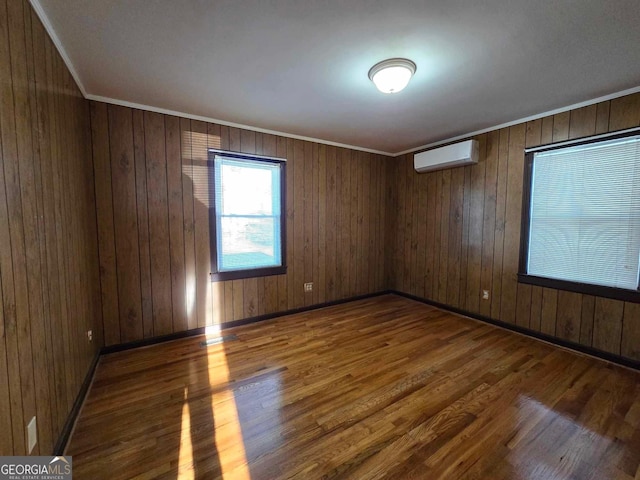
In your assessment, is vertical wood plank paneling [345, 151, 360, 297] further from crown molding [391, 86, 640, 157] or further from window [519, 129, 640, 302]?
window [519, 129, 640, 302]

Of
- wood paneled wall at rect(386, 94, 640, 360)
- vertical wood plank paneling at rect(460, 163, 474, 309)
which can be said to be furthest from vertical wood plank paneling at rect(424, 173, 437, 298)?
vertical wood plank paneling at rect(460, 163, 474, 309)

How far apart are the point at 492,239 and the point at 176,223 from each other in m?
Answer: 3.80

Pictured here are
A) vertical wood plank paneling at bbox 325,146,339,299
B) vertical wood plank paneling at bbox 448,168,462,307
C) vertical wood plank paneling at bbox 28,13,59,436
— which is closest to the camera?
vertical wood plank paneling at bbox 28,13,59,436

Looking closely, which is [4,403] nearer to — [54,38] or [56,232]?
[56,232]

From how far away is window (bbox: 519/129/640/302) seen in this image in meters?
2.35

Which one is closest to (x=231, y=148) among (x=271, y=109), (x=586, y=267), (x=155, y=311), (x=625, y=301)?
(x=271, y=109)

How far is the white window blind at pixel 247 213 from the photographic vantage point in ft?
10.3

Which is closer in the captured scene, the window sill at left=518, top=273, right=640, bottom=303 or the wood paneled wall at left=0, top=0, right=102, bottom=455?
the wood paneled wall at left=0, top=0, right=102, bottom=455

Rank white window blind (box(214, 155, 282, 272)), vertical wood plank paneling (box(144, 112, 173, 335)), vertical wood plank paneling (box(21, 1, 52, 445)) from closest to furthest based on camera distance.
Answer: vertical wood plank paneling (box(21, 1, 52, 445)) < vertical wood plank paneling (box(144, 112, 173, 335)) < white window blind (box(214, 155, 282, 272))

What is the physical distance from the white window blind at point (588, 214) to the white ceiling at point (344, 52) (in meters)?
0.55

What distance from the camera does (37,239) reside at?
1331mm

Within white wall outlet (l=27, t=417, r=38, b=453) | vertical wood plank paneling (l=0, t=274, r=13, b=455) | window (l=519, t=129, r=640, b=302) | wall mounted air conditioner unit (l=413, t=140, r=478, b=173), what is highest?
wall mounted air conditioner unit (l=413, t=140, r=478, b=173)

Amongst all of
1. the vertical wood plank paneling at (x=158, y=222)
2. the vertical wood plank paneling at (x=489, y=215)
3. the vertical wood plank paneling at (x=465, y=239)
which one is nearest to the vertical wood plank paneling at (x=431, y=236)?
the vertical wood plank paneling at (x=465, y=239)

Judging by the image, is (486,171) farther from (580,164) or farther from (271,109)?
(271,109)
